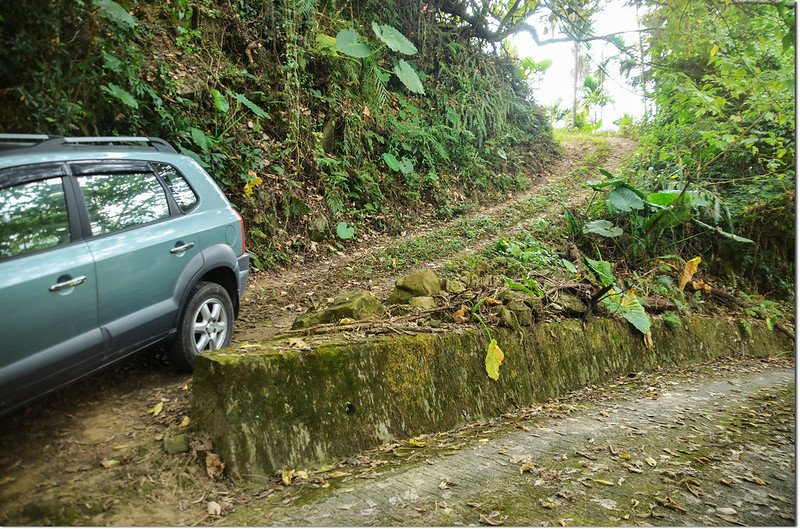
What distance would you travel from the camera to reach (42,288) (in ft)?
8.32

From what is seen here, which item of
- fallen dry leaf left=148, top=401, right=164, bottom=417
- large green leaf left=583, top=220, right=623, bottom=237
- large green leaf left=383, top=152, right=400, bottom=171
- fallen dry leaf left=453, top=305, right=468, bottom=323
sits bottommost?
fallen dry leaf left=148, top=401, right=164, bottom=417

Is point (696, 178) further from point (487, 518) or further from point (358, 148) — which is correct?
point (487, 518)

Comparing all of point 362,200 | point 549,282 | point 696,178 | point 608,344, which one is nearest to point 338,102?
point 362,200

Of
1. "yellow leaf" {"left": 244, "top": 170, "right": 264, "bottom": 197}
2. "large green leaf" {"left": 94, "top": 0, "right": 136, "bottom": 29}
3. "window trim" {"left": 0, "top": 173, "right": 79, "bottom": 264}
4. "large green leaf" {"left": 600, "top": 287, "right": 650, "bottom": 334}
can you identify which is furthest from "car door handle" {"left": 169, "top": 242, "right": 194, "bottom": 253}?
"large green leaf" {"left": 600, "top": 287, "right": 650, "bottom": 334}

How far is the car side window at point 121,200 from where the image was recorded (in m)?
3.07

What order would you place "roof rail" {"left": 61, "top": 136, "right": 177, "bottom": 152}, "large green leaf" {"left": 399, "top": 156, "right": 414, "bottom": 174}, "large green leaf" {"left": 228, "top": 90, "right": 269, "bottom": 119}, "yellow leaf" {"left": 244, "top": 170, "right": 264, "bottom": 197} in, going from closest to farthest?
"roof rail" {"left": 61, "top": 136, "right": 177, "bottom": 152}, "yellow leaf" {"left": 244, "top": 170, "right": 264, "bottom": 197}, "large green leaf" {"left": 228, "top": 90, "right": 269, "bottom": 119}, "large green leaf" {"left": 399, "top": 156, "right": 414, "bottom": 174}

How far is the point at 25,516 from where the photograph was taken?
92.8 inches

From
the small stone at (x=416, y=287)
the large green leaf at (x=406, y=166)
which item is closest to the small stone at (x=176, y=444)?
the small stone at (x=416, y=287)

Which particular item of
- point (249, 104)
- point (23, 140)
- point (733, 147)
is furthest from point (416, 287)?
point (733, 147)

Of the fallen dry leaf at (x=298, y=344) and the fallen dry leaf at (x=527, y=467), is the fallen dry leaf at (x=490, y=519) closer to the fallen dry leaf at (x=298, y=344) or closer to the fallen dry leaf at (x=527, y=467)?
the fallen dry leaf at (x=527, y=467)

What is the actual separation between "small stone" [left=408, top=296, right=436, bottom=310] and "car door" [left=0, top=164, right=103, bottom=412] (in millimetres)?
2720

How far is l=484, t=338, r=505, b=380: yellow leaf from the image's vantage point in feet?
14.3

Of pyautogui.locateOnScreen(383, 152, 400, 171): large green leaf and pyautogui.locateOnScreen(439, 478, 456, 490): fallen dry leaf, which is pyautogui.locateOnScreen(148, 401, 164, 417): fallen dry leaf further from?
pyautogui.locateOnScreen(383, 152, 400, 171): large green leaf

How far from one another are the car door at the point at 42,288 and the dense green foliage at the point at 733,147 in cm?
870
